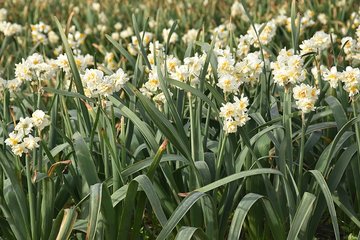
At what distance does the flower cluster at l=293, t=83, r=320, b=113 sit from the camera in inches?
89.5

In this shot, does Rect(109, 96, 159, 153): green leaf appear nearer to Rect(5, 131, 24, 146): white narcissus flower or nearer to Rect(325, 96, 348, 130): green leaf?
Rect(5, 131, 24, 146): white narcissus flower

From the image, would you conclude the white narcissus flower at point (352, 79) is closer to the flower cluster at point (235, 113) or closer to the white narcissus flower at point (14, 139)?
the flower cluster at point (235, 113)

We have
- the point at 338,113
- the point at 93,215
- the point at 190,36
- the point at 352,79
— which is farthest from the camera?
the point at 190,36

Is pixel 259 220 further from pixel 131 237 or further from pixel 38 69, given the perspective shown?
pixel 38 69

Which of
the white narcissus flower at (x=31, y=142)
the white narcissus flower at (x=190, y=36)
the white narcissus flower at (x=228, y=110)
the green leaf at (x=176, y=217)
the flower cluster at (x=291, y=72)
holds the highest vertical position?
the white narcissus flower at (x=190, y=36)

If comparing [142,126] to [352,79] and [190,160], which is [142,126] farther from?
[352,79]

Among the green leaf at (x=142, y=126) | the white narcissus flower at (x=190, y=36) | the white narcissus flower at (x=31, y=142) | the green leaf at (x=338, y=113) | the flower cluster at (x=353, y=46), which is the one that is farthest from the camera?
the white narcissus flower at (x=190, y=36)

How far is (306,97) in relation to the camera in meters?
2.29

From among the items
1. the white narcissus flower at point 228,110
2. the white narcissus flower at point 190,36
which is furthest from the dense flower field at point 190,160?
the white narcissus flower at point 190,36

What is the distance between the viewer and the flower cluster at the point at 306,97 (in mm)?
2273

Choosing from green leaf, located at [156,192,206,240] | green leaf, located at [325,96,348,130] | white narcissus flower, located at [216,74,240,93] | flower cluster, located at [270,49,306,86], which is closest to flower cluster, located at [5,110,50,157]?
green leaf, located at [156,192,206,240]

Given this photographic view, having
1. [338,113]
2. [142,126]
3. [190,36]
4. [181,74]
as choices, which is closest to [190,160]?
[142,126]

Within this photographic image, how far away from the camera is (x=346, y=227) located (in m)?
2.85

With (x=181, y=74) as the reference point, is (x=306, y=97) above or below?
below
